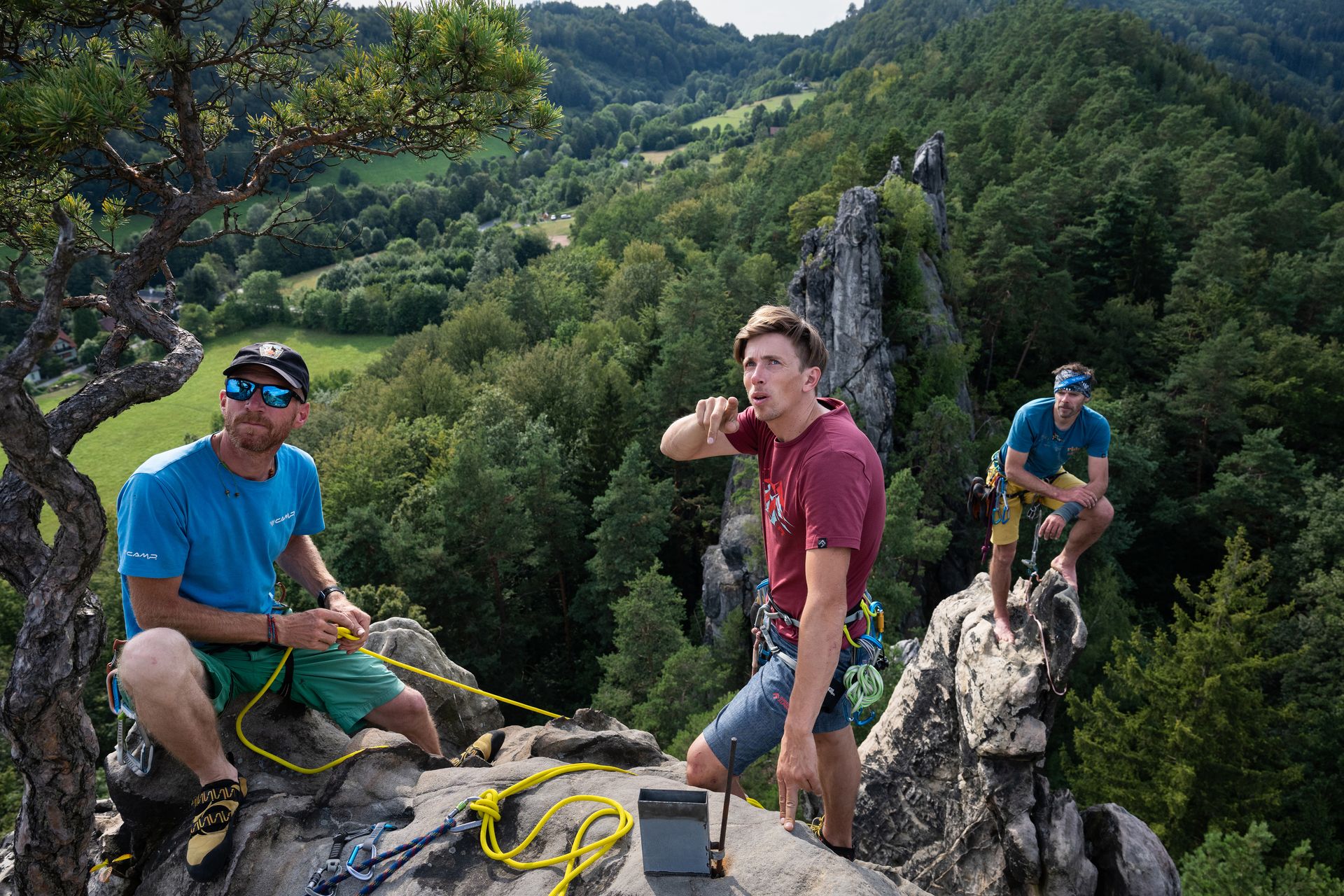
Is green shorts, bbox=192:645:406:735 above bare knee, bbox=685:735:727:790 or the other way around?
above

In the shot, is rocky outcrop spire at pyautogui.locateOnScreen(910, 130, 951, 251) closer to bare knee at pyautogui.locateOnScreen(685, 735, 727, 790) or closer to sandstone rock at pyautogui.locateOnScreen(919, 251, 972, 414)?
sandstone rock at pyautogui.locateOnScreen(919, 251, 972, 414)

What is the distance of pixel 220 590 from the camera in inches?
184

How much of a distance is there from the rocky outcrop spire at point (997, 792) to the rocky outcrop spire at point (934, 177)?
117ft

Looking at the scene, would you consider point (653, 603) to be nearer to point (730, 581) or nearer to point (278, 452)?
point (730, 581)

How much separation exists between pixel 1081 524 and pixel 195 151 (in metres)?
8.35

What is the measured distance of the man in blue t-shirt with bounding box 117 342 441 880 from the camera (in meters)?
4.25

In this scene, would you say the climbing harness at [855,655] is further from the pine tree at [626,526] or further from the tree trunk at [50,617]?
the pine tree at [626,526]

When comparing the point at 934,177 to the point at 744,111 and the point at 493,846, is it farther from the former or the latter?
the point at 744,111

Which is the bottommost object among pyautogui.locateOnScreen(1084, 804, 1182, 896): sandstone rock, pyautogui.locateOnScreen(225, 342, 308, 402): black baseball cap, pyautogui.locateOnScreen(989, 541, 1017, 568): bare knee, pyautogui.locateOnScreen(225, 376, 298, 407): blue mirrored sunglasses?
pyautogui.locateOnScreen(1084, 804, 1182, 896): sandstone rock

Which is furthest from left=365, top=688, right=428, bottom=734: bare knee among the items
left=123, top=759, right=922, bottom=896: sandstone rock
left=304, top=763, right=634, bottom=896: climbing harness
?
left=304, top=763, right=634, bottom=896: climbing harness

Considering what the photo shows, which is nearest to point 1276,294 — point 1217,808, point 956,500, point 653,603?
point 956,500

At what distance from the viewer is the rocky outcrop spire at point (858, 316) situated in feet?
109

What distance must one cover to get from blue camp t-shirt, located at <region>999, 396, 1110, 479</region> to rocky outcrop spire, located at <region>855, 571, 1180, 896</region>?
145cm

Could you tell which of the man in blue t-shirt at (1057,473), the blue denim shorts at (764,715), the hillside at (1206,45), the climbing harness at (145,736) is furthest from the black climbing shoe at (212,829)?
the hillside at (1206,45)
